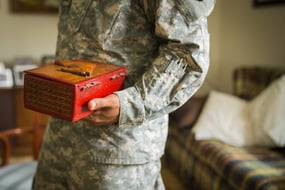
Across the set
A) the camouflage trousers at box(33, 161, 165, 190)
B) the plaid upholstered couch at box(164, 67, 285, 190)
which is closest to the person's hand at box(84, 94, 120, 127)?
the camouflage trousers at box(33, 161, 165, 190)

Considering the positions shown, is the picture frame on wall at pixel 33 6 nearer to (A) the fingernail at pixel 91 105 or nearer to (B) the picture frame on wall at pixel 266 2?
(B) the picture frame on wall at pixel 266 2

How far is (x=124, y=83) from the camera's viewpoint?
85cm

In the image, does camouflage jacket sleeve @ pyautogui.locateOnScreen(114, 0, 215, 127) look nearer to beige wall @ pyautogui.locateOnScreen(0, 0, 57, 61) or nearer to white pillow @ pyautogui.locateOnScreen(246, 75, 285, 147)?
white pillow @ pyautogui.locateOnScreen(246, 75, 285, 147)

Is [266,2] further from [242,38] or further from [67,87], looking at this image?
[67,87]

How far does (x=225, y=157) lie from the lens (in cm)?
193

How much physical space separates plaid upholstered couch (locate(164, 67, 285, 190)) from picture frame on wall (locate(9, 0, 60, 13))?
1.37 metres

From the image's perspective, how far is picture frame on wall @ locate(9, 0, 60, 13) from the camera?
290 cm

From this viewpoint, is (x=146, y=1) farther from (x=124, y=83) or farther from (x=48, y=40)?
(x=48, y=40)

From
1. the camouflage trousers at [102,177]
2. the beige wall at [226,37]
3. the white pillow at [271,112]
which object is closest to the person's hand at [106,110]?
the camouflage trousers at [102,177]

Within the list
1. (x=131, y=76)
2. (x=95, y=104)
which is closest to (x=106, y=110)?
(x=95, y=104)

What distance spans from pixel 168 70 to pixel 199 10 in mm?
144

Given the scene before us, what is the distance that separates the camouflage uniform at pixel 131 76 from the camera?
2.50 feet

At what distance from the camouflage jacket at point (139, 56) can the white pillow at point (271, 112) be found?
51.6 inches

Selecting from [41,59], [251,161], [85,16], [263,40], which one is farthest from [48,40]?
[85,16]
